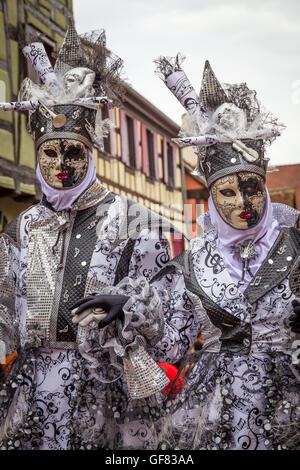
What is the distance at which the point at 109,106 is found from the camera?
12.2 ft

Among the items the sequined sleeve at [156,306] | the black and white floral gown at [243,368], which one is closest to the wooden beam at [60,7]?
the sequined sleeve at [156,306]

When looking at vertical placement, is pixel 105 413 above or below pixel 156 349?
below

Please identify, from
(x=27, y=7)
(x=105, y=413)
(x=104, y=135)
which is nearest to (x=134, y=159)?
(x=27, y=7)

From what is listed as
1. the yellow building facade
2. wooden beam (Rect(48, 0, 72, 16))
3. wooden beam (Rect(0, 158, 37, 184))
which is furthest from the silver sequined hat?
wooden beam (Rect(48, 0, 72, 16))

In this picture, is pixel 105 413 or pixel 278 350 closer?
pixel 278 350

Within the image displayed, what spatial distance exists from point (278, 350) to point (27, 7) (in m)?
7.13

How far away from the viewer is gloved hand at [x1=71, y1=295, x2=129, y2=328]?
2.84 meters

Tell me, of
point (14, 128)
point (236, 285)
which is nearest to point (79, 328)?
point (236, 285)

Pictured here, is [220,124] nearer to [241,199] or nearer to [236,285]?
[241,199]

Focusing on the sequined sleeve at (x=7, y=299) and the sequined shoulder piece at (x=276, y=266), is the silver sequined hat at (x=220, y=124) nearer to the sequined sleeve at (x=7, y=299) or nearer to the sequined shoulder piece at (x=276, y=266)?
the sequined shoulder piece at (x=276, y=266)

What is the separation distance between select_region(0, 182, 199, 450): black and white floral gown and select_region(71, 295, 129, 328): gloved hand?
5 cm

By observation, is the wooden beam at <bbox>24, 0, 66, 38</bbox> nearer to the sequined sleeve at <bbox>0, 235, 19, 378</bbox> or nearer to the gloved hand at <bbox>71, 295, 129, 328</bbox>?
the sequined sleeve at <bbox>0, 235, 19, 378</bbox>

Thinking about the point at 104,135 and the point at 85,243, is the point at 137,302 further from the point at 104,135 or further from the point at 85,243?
the point at 104,135
